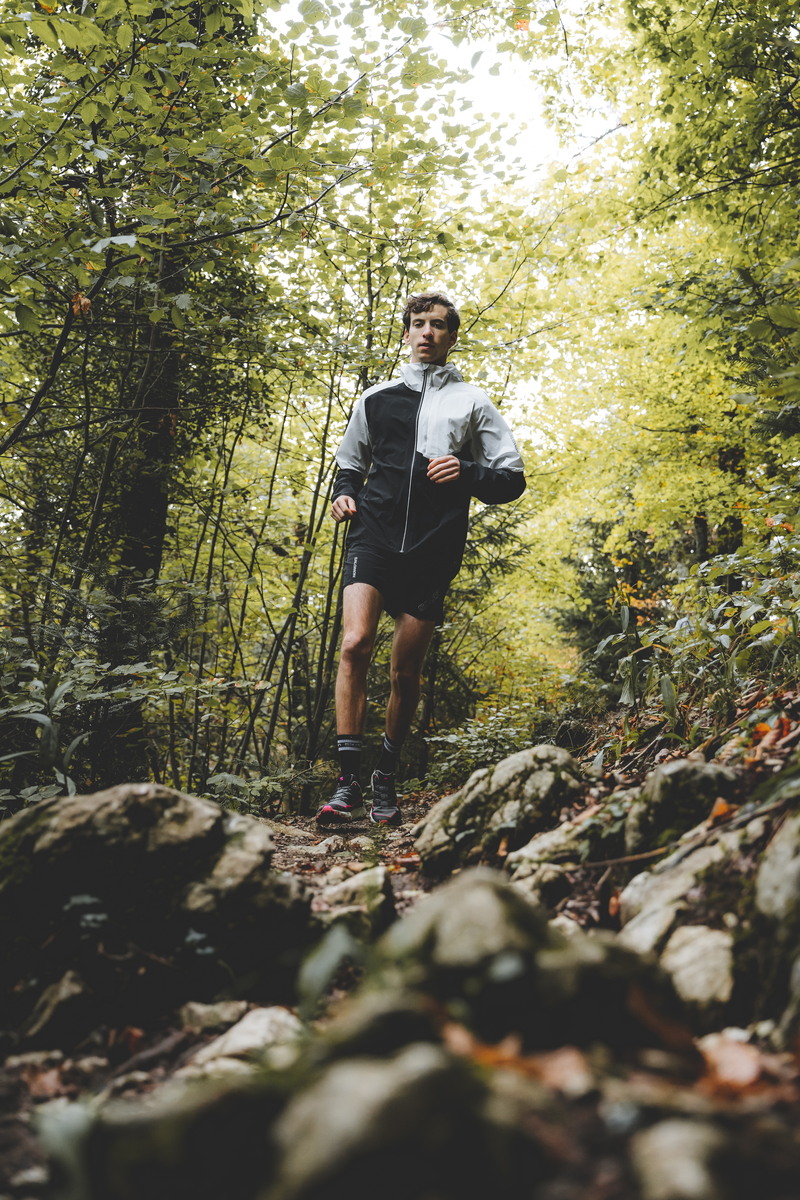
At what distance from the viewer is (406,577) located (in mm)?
3406

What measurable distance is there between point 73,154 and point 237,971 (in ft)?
12.1

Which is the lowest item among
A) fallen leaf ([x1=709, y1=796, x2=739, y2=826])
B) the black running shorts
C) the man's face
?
fallen leaf ([x1=709, y1=796, x2=739, y2=826])

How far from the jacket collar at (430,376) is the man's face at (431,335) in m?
0.06

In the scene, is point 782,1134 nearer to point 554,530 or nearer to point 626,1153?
point 626,1153

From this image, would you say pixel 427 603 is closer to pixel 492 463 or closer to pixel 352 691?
pixel 352 691

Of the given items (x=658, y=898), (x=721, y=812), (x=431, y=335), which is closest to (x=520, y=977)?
(x=658, y=898)

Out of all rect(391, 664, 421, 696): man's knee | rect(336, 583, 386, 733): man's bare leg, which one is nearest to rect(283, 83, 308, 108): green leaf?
rect(336, 583, 386, 733): man's bare leg

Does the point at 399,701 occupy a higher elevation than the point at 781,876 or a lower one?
higher

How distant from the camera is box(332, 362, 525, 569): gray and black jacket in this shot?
3.42 m

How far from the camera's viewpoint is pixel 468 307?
18.7ft

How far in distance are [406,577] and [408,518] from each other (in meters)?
0.32

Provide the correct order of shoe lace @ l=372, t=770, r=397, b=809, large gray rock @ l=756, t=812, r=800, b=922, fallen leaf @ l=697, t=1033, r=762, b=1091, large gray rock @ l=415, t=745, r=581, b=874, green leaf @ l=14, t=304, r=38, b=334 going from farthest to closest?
shoe lace @ l=372, t=770, r=397, b=809 < green leaf @ l=14, t=304, r=38, b=334 < large gray rock @ l=415, t=745, r=581, b=874 < large gray rock @ l=756, t=812, r=800, b=922 < fallen leaf @ l=697, t=1033, r=762, b=1091

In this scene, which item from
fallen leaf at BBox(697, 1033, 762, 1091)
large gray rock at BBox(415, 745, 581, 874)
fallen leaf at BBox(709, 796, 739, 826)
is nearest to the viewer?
fallen leaf at BBox(697, 1033, 762, 1091)

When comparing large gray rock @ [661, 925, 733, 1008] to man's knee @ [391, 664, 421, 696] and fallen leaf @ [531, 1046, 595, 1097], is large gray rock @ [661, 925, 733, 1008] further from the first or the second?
man's knee @ [391, 664, 421, 696]
